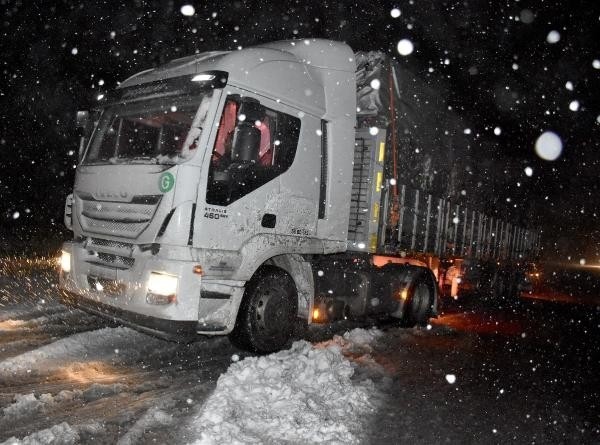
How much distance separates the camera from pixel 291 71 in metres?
5.88

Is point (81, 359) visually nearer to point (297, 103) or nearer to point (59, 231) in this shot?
point (297, 103)

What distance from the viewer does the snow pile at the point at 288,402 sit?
368 cm

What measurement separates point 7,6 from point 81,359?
877 inches

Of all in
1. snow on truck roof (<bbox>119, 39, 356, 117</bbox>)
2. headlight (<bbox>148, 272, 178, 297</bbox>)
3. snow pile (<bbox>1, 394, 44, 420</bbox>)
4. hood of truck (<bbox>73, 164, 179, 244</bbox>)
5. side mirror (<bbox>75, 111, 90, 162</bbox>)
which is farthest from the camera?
side mirror (<bbox>75, 111, 90, 162</bbox>)

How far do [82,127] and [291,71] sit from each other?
262 centimetres

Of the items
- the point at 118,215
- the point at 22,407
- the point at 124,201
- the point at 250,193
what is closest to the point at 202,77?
the point at 250,193

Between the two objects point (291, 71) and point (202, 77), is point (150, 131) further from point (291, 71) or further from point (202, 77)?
point (291, 71)

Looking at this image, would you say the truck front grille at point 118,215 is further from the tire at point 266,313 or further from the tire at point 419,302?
the tire at point 419,302

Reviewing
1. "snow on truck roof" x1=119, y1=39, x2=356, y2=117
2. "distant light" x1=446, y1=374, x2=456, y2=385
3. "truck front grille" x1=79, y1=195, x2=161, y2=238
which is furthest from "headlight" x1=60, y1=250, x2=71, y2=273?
"distant light" x1=446, y1=374, x2=456, y2=385

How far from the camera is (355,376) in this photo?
536 cm

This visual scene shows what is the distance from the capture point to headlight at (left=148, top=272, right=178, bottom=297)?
15.2 ft

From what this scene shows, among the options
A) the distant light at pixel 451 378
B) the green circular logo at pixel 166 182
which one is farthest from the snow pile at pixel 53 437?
the distant light at pixel 451 378

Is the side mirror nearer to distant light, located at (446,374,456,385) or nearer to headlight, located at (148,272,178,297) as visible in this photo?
headlight, located at (148,272,178,297)

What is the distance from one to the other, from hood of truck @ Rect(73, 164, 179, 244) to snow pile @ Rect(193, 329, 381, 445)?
5.24 feet
